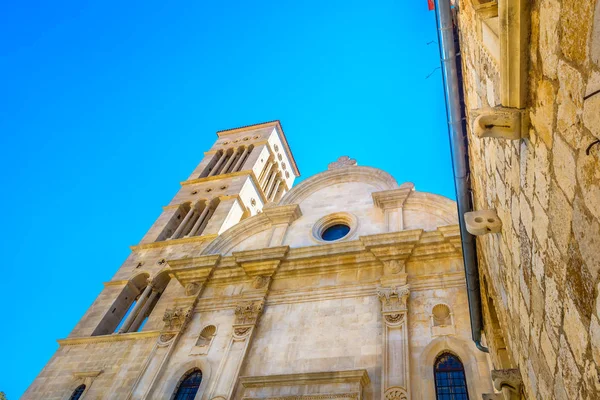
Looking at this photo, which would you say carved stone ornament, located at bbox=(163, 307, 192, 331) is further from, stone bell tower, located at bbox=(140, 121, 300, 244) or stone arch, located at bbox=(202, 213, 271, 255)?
stone bell tower, located at bbox=(140, 121, 300, 244)

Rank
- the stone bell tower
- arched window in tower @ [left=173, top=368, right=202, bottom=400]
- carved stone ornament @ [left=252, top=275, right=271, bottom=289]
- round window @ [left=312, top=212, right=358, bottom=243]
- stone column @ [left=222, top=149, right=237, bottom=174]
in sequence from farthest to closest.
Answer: stone column @ [left=222, top=149, right=237, bottom=174] → the stone bell tower → round window @ [left=312, top=212, right=358, bottom=243] → carved stone ornament @ [left=252, top=275, right=271, bottom=289] → arched window in tower @ [left=173, top=368, right=202, bottom=400]

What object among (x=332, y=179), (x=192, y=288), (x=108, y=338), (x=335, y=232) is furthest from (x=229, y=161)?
(x=108, y=338)

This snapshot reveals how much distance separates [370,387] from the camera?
1024cm

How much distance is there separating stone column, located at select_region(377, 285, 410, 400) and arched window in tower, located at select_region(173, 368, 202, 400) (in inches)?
197

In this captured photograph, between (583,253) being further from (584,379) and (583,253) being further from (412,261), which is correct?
(412,261)

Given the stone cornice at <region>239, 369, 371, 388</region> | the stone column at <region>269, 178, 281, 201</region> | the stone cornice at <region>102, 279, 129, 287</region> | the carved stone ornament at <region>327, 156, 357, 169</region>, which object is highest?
the stone column at <region>269, 178, 281, 201</region>

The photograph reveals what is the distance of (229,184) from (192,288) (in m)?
9.59

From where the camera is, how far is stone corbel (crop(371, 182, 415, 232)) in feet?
50.0

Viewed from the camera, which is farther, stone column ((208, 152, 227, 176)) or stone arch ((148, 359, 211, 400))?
stone column ((208, 152, 227, 176))

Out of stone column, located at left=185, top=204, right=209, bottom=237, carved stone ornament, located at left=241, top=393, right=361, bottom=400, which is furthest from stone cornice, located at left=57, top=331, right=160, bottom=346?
stone column, located at left=185, top=204, right=209, bottom=237

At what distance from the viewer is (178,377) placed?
1227 centimetres

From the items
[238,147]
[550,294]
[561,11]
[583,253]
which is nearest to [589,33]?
[561,11]

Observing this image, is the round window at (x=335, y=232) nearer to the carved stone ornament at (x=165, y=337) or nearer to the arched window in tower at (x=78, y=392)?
the carved stone ornament at (x=165, y=337)

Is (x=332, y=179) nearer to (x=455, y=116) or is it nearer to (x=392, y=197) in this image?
(x=392, y=197)
